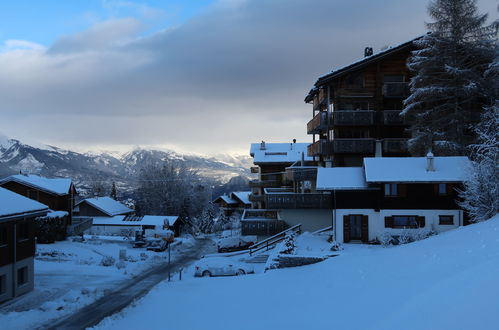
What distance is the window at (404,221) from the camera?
104 feet

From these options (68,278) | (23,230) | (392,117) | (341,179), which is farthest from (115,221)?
(392,117)

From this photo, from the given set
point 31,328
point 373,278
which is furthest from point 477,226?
point 31,328

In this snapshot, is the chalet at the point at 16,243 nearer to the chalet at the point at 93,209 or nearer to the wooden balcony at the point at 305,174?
the wooden balcony at the point at 305,174

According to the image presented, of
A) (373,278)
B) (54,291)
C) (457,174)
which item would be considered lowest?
(54,291)

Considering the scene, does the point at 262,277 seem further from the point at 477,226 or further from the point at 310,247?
the point at 477,226

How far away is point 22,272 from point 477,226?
1039 inches

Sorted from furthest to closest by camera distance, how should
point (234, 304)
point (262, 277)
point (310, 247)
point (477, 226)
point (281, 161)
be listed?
point (281, 161) < point (310, 247) < point (262, 277) < point (477, 226) < point (234, 304)

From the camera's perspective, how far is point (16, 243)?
26500 millimetres

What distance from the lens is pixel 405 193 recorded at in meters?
31.9

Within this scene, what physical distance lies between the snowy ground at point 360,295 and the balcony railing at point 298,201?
515 inches

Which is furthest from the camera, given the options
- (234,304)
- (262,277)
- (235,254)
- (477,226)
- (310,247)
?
(235,254)

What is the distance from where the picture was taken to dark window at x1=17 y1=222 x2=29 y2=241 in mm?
27656

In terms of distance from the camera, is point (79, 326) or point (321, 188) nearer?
point (79, 326)

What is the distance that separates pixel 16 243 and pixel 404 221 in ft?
85.6
